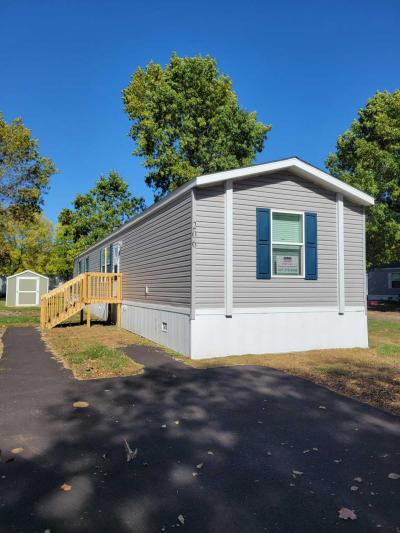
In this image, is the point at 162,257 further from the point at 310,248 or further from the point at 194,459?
the point at 194,459

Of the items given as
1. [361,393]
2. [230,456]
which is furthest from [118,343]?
[230,456]

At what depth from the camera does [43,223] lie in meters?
44.4

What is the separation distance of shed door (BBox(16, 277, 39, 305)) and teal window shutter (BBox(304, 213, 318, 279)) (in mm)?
24560

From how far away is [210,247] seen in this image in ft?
27.6

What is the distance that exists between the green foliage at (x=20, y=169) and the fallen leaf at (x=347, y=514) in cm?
1934

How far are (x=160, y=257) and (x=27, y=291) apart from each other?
21.6 metres

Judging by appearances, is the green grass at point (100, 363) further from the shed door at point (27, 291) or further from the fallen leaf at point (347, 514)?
the shed door at point (27, 291)

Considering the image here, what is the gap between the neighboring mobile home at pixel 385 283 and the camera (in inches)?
1286

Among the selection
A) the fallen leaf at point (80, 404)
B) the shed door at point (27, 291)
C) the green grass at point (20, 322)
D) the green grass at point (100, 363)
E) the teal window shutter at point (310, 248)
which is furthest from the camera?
the shed door at point (27, 291)

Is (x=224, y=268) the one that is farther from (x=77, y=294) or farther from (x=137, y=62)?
(x=137, y=62)

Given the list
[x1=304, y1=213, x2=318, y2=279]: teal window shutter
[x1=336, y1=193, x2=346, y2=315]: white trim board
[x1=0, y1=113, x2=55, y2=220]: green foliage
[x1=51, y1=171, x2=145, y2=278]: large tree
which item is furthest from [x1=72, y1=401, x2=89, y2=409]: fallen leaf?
[x1=51, y1=171, x2=145, y2=278]: large tree

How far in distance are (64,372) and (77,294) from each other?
7.37m

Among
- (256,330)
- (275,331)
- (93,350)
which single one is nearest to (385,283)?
(275,331)

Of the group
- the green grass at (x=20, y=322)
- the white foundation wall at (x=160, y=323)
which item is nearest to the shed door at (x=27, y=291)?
the green grass at (x=20, y=322)
